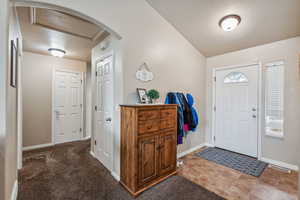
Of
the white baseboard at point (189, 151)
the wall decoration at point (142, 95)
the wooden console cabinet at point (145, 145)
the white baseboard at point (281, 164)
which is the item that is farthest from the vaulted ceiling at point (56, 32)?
the white baseboard at point (281, 164)

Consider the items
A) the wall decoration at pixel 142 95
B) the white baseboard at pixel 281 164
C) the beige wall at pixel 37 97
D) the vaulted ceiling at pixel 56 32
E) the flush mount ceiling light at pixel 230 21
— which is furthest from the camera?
the beige wall at pixel 37 97

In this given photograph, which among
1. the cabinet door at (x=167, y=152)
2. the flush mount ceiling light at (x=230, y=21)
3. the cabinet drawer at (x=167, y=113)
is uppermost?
the flush mount ceiling light at (x=230, y=21)

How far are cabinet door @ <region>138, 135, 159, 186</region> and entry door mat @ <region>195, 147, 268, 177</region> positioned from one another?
149 centimetres

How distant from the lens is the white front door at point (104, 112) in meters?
2.33

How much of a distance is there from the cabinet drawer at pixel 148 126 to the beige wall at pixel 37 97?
316 centimetres

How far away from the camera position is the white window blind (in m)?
2.60

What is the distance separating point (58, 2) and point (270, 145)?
4186 mm

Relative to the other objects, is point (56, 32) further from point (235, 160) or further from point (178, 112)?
point (235, 160)

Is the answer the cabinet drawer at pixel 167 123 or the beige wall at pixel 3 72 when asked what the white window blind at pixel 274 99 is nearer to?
the cabinet drawer at pixel 167 123

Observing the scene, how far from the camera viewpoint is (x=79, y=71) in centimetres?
410

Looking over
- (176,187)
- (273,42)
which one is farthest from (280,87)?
(176,187)

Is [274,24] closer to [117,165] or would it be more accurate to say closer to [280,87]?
[280,87]

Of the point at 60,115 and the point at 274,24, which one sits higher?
the point at 274,24

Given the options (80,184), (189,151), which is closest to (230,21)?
(189,151)
